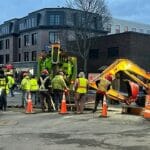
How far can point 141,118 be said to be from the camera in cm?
1895

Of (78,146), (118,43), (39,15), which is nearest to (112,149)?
(78,146)

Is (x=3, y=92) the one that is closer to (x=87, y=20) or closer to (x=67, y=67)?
(x=67, y=67)

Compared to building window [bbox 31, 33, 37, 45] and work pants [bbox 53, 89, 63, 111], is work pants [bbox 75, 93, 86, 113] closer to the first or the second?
work pants [bbox 53, 89, 63, 111]

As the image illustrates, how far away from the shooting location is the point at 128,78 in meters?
22.8

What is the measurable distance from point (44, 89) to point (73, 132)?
24.9 feet

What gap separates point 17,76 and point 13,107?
119 ft

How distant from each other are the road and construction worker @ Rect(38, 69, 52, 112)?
1.81 m

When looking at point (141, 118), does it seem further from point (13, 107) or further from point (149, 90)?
point (13, 107)

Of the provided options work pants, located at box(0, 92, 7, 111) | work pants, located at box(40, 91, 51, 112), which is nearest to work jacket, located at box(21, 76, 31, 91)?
work pants, located at box(0, 92, 7, 111)

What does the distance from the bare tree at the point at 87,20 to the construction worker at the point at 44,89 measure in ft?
124

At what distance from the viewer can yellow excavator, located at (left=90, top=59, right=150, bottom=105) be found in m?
21.9

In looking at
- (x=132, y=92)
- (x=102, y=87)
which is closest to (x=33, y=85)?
(x=102, y=87)

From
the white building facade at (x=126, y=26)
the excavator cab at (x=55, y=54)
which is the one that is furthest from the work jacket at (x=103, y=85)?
the white building facade at (x=126, y=26)

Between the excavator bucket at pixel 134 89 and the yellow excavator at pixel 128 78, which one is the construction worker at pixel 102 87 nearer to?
the yellow excavator at pixel 128 78
